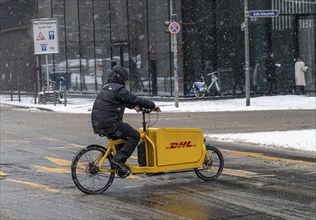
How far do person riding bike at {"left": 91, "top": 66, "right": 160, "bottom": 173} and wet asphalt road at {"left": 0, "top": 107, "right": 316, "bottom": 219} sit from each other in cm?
→ 60

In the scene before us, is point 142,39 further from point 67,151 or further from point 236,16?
point 67,151

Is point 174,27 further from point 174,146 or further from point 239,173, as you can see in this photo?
point 174,146

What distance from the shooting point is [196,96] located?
3269 centimetres

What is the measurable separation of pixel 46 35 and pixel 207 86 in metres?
8.66

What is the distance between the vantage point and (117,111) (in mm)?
9609

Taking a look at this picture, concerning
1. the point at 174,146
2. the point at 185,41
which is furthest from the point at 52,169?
the point at 185,41

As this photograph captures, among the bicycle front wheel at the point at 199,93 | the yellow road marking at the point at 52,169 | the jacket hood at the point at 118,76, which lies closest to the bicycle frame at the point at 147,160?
the jacket hood at the point at 118,76

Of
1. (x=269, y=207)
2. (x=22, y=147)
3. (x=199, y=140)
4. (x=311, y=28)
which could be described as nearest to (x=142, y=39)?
(x=311, y=28)

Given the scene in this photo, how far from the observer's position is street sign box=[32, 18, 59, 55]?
115 ft

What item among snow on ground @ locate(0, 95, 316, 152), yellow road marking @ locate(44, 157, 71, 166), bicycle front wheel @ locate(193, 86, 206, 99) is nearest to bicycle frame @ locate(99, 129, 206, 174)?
yellow road marking @ locate(44, 157, 71, 166)

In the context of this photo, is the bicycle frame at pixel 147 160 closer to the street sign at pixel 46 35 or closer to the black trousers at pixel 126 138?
the black trousers at pixel 126 138

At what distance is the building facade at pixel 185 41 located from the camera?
33.1m

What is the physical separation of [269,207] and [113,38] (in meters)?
29.8

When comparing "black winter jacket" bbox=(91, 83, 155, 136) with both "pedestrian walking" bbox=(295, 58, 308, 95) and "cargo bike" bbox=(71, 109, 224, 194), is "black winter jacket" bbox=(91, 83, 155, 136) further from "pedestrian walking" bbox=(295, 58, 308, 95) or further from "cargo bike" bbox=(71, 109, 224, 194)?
"pedestrian walking" bbox=(295, 58, 308, 95)
